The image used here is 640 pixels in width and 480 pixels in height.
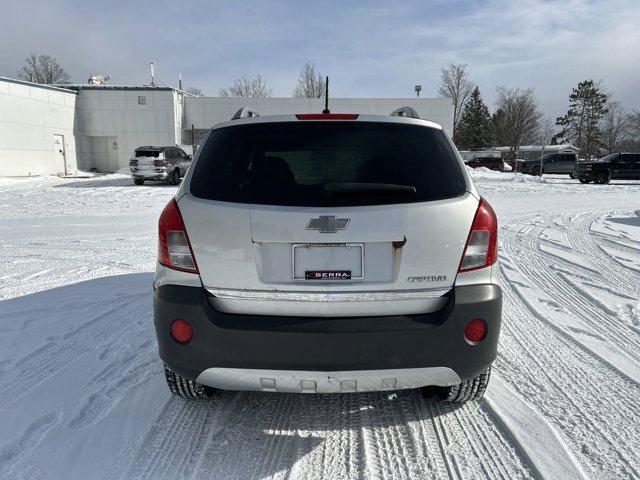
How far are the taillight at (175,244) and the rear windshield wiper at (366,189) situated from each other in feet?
2.50

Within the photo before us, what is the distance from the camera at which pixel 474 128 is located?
63.4 m

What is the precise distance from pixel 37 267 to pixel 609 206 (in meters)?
15.7

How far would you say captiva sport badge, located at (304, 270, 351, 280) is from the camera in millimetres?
2137

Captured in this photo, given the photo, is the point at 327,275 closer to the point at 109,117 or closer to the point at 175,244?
the point at 175,244

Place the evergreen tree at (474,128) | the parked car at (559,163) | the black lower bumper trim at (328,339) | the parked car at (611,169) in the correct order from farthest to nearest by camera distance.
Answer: the evergreen tree at (474,128) < the parked car at (559,163) < the parked car at (611,169) < the black lower bumper trim at (328,339)

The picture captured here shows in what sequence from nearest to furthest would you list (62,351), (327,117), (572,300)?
(327,117) → (62,351) → (572,300)

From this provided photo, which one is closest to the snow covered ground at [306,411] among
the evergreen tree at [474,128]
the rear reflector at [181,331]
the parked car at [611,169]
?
the rear reflector at [181,331]

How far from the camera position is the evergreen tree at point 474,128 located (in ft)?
207

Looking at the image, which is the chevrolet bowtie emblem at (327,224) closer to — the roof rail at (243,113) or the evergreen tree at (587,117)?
the roof rail at (243,113)

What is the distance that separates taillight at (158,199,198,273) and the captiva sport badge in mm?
582

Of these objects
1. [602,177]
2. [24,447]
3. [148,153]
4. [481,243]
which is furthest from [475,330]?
[602,177]

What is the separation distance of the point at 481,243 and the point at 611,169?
28.1 metres

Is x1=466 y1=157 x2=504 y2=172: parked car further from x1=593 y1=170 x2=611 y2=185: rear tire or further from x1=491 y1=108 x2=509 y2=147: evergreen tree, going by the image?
x1=491 y1=108 x2=509 y2=147: evergreen tree

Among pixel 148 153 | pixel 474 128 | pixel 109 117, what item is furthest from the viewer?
pixel 474 128
